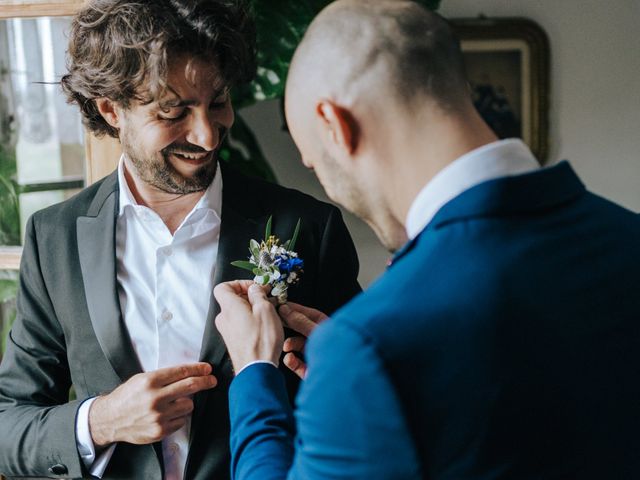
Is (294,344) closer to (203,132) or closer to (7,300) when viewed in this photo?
(203,132)

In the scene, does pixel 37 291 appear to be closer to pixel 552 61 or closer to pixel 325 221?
pixel 325 221

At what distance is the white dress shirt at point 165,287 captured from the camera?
150 centimetres

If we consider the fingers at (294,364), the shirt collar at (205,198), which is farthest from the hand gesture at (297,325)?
the shirt collar at (205,198)

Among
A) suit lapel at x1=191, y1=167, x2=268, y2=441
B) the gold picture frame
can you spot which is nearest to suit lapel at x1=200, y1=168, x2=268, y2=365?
suit lapel at x1=191, y1=167, x2=268, y2=441

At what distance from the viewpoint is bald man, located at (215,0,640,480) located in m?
0.81

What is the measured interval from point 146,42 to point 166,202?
0.33 metres

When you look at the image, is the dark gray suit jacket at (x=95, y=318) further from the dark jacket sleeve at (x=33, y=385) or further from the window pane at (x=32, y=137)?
the window pane at (x=32, y=137)

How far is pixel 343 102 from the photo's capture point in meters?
0.98

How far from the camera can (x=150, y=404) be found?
1357 millimetres

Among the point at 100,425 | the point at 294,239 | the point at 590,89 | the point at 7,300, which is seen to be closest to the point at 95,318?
the point at 100,425

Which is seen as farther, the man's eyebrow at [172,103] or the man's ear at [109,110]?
the man's ear at [109,110]

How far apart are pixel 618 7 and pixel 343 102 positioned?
2.69m

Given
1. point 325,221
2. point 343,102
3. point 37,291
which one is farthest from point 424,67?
point 37,291

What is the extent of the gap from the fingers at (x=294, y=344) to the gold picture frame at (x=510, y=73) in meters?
1.99
